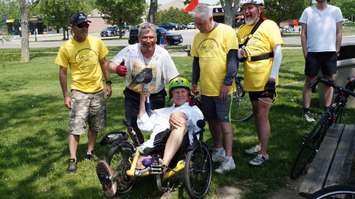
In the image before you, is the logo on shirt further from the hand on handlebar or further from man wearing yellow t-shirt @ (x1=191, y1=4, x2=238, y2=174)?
man wearing yellow t-shirt @ (x1=191, y1=4, x2=238, y2=174)

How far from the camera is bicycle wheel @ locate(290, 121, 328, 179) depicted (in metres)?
5.05

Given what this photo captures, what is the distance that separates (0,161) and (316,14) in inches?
199

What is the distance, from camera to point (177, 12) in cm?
8919

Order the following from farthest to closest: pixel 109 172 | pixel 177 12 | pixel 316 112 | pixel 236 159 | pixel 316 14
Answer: pixel 177 12 < pixel 316 112 < pixel 316 14 < pixel 236 159 < pixel 109 172

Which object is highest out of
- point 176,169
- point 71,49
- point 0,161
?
point 71,49

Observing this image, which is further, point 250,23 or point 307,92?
point 307,92

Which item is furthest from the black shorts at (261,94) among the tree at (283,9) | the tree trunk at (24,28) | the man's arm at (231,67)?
the tree at (283,9)

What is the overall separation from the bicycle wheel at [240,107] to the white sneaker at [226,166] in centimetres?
248

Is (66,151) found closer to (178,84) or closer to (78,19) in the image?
(78,19)

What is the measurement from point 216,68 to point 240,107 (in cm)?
320

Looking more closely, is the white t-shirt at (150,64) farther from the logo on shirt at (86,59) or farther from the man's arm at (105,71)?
the man's arm at (105,71)

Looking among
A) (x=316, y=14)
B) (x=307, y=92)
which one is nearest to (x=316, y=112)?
(x=307, y=92)

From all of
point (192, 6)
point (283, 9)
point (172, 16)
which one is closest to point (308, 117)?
point (192, 6)

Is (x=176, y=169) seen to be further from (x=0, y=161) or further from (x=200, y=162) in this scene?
(x=0, y=161)
